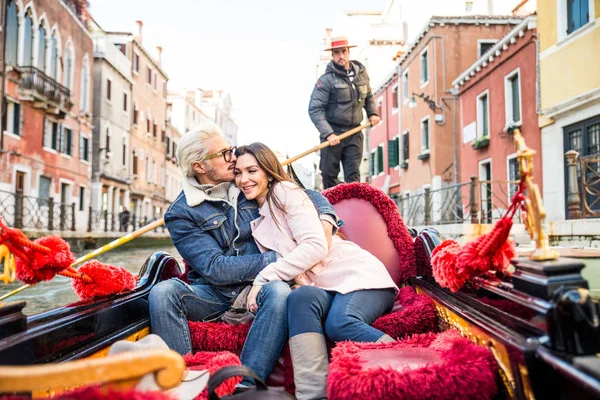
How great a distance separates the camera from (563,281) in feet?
3.27

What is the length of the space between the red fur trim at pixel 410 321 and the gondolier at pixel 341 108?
1.92 meters

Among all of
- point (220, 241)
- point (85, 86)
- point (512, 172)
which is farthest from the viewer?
point (85, 86)

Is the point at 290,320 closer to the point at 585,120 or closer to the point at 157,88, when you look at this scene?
the point at 585,120

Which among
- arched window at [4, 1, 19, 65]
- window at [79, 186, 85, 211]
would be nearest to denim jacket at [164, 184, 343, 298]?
arched window at [4, 1, 19, 65]

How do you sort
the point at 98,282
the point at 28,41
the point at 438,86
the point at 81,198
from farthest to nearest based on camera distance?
the point at 81,198
the point at 438,86
the point at 28,41
the point at 98,282

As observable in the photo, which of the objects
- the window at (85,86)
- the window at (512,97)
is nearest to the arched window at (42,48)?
the window at (85,86)

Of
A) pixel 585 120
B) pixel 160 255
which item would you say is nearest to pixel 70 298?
pixel 160 255

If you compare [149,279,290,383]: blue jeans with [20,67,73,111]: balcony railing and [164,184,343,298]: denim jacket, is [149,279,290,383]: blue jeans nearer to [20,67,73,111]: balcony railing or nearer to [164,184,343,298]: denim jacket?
[164,184,343,298]: denim jacket

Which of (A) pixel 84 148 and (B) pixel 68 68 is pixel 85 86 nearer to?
(B) pixel 68 68

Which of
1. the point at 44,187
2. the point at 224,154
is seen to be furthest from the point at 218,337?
the point at 44,187

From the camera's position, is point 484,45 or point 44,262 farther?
point 484,45

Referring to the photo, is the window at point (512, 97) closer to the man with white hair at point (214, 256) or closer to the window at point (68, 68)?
the man with white hair at point (214, 256)

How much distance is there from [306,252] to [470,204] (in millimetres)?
6652

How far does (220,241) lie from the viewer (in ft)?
6.61
